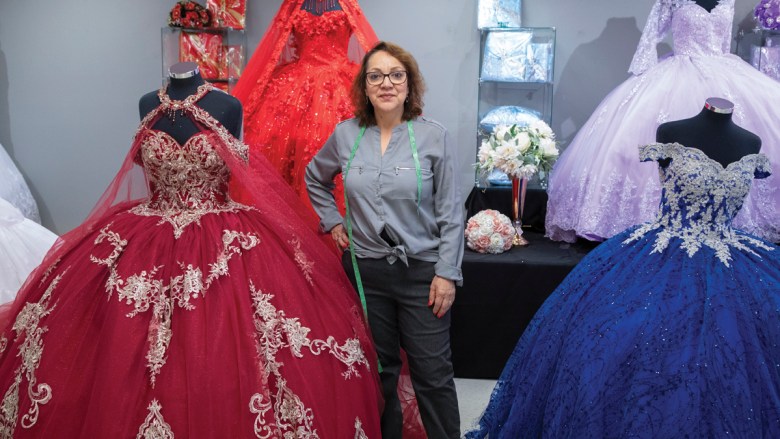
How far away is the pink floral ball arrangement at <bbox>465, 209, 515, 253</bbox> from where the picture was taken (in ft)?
11.5

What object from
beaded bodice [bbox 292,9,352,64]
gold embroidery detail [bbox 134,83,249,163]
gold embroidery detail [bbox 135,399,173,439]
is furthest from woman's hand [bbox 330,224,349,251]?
beaded bodice [bbox 292,9,352,64]

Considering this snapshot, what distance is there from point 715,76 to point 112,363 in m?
2.93

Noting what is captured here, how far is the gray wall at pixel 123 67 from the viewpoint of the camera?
434 cm

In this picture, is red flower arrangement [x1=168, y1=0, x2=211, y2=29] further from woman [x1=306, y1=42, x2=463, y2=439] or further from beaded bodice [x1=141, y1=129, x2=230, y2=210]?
woman [x1=306, y1=42, x2=463, y2=439]

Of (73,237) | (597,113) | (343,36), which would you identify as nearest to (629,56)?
(597,113)

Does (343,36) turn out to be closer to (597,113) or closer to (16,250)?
(597,113)

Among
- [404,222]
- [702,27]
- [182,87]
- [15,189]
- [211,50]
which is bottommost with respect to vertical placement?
[15,189]

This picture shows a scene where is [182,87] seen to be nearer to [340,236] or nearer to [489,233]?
[340,236]

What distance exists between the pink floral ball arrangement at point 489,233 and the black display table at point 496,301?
0.13 feet

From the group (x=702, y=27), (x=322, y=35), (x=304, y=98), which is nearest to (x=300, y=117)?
(x=304, y=98)

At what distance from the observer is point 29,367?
2035mm

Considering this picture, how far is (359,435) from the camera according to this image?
210cm

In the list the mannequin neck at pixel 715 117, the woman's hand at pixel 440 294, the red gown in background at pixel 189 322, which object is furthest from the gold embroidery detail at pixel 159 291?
the mannequin neck at pixel 715 117

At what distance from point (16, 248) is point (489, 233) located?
7.19ft
